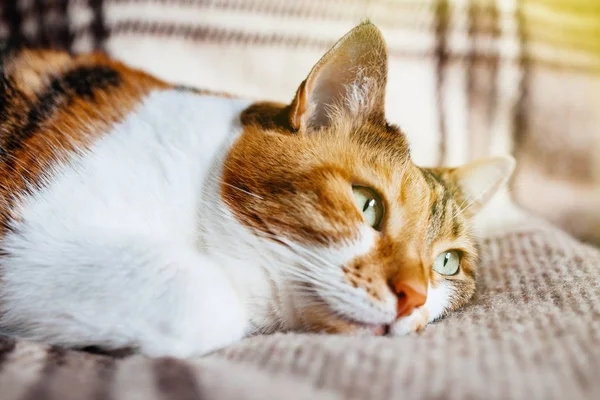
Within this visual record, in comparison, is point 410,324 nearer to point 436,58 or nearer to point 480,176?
point 480,176

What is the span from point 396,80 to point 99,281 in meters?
0.93

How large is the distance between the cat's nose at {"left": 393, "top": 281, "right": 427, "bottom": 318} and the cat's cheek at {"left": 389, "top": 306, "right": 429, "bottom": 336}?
12 millimetres

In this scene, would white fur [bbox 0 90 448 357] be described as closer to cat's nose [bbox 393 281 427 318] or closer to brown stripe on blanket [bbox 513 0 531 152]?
cat's nose [bbox 393 281 427 318]

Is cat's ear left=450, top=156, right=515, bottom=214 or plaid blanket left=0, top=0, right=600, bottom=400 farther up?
plaid blanket left=0, top=0, right=600, bottom=400

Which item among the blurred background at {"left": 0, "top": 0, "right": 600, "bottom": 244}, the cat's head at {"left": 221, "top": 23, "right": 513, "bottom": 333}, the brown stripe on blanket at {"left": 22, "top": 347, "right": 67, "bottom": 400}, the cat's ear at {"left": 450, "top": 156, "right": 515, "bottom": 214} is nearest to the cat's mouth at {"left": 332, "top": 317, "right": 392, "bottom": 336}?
the cat's head at {"left": 221, "top": 23, "right": 513, "bottom": 333}

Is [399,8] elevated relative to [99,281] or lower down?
elevated

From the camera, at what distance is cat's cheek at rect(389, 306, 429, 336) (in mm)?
660

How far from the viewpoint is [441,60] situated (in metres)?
1.39

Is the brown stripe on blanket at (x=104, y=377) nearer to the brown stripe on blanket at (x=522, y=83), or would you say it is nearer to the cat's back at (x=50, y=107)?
the cat's back at (x=50, y=107)

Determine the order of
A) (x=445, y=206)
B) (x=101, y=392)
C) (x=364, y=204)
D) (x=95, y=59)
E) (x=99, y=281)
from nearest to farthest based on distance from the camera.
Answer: (x=101, y=392) → (x=99, y=281) → (x=364, y=204) → (x=445, y=206) → (x=95, y=59)

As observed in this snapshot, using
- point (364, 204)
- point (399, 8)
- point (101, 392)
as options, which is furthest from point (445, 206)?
point (399, 8)

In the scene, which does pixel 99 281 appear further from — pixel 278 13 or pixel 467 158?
pixel 467 158

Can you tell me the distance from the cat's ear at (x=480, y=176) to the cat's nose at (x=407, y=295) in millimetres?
388

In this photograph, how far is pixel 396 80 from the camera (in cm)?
134
